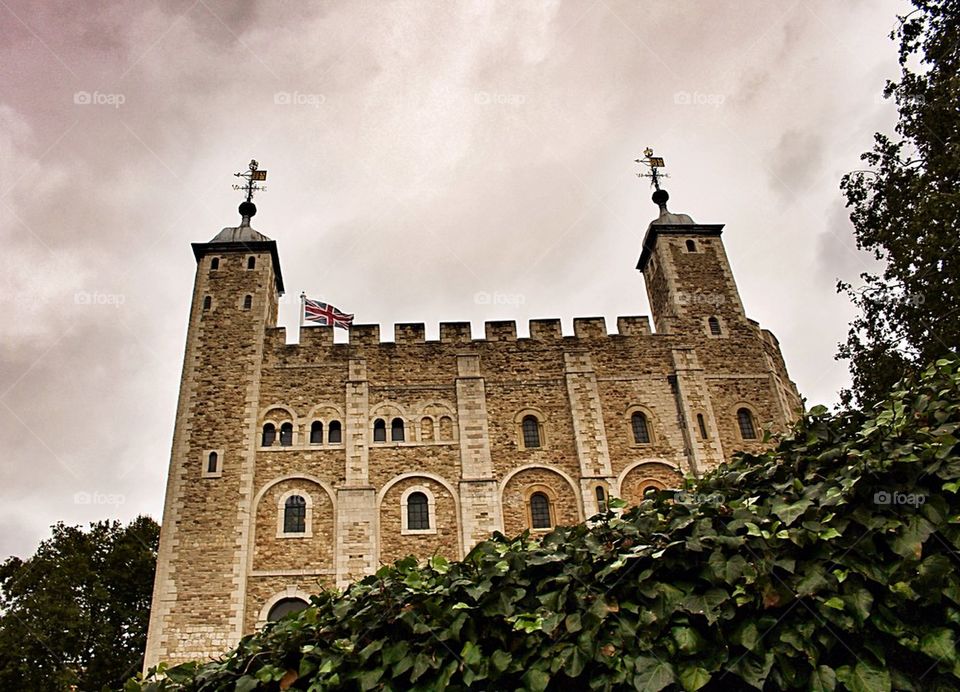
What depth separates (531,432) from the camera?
24.8 metres

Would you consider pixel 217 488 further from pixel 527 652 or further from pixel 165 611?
pixel 527 652

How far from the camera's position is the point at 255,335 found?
2548cm

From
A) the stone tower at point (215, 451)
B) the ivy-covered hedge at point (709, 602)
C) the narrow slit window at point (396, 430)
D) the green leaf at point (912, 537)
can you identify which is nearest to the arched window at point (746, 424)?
the narrow slit window at point (396, 430)

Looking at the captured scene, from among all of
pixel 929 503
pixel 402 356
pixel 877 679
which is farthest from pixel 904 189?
pixel 402 356

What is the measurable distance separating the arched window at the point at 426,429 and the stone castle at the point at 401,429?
1.9 inches

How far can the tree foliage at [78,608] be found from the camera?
25438 millimetres

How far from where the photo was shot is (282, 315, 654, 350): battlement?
25953mm

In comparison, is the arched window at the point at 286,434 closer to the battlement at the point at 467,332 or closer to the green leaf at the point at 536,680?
the battlement at the point at 467,332

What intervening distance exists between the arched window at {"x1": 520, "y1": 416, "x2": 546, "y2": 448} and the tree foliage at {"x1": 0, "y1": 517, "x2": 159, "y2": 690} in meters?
15.0

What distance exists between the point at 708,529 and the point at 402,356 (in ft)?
69.4

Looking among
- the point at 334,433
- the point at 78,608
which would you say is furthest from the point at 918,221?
the point at 78,608

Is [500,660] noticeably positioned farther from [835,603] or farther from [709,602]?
[835,603]

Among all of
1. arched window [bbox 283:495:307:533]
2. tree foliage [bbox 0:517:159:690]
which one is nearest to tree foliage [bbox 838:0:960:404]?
arched window [bbox 283:495:307:533]

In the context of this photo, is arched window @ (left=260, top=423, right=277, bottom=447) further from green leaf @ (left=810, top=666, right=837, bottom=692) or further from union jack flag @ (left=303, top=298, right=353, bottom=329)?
green leaf @ (left=810, top=666, right=837, bottom=692)
